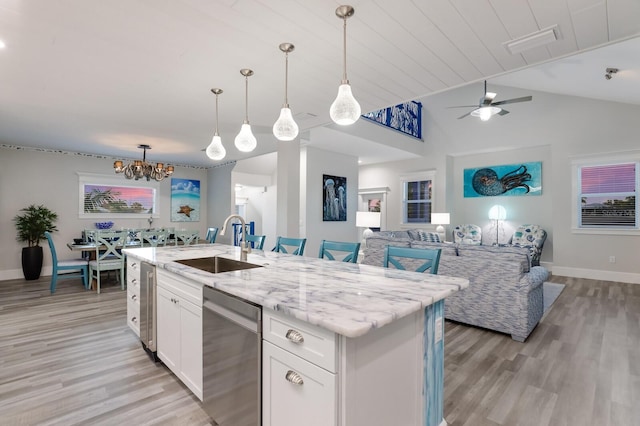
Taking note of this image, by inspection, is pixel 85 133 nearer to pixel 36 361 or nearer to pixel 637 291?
pixel 36 361

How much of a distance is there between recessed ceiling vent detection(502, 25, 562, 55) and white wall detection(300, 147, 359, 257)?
4498mm

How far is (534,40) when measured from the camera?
7.22 feet

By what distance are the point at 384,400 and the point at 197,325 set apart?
3.86 ft

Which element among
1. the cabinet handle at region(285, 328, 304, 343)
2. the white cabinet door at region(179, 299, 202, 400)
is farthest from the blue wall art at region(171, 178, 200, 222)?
the cabinet handle at region(285, 328, 304, 343)

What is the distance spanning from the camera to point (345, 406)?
1.11m

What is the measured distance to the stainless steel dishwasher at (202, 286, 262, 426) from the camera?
4.69 feet


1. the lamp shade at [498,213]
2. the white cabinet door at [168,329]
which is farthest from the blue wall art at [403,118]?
the white cabinet door at [168,329]

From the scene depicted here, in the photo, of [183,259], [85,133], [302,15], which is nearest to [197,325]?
[183,259]

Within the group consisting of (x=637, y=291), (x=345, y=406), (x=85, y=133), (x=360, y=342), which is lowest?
(x=637, y=291)

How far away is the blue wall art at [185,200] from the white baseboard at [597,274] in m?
8.52

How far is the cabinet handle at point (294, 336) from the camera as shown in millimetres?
1217

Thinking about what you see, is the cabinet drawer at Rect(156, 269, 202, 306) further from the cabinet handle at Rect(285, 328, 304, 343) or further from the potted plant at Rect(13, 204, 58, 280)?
the potted plant at Rect(13, 204, 58, 280)

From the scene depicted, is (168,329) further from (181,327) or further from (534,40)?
(534,40)

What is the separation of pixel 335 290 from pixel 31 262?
6694 millimetres
